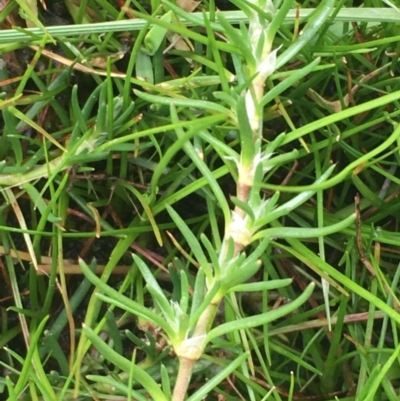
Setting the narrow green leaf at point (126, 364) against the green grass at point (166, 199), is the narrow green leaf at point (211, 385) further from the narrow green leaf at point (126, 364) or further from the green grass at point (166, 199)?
the green grass at point (166, 199)

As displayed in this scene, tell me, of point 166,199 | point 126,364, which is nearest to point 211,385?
point 126,364

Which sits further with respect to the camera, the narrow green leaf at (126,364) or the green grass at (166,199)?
the green grass at (166,199)

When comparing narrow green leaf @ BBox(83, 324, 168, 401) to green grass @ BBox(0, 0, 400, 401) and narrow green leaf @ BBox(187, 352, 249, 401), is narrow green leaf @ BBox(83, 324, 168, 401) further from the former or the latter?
green grass @ BBox(0, 0, 400, 401)

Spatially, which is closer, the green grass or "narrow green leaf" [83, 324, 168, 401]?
"narrow green leaf" [83, 324, 168, 401]

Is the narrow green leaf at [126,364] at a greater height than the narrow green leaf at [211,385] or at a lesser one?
greater

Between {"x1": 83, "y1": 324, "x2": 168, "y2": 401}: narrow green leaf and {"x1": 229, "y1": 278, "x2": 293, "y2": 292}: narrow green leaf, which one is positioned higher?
{"x1": 229, "y1": 278, "x2": 293, "y2": 292}: narrow green leaf

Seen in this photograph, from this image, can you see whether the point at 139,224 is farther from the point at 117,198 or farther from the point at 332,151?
the point at 332,151

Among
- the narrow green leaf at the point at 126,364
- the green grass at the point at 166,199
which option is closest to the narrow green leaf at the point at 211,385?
the narrow green leaf at the point at 126,364

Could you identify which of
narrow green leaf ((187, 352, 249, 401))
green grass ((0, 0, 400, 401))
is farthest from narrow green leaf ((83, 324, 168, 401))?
green grass ((0, 0, 400, 401))
